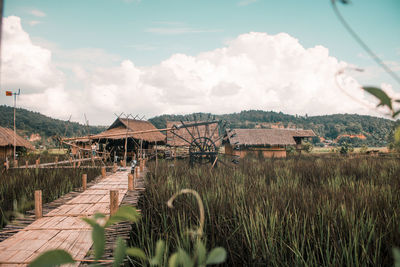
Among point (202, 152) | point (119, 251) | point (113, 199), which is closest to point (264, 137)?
point (202, 152)

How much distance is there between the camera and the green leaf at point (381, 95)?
44 cm

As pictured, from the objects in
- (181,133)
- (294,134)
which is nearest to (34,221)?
(181,133)

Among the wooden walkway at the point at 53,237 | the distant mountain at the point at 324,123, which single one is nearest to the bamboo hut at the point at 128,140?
the wooden walkway at the point at 53,237

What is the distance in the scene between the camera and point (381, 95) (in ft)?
1.48

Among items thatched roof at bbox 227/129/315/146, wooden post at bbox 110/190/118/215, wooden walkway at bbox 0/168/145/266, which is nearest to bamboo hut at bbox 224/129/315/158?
thatched roof at bbox 227/129/315/146

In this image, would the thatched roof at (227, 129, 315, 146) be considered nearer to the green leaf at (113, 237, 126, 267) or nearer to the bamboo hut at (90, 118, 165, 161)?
the bamboo hut at (90, 118, 165, 161)

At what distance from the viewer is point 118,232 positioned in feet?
11.3

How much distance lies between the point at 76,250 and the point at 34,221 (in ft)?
6.13

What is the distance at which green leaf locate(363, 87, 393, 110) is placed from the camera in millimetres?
439

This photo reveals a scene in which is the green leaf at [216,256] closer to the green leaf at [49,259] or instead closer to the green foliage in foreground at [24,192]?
the green leaf at [49,259]

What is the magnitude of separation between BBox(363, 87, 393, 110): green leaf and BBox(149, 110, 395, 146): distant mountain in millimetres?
48279

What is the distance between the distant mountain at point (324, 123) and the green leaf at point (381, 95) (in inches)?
1901

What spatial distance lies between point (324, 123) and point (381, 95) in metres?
119

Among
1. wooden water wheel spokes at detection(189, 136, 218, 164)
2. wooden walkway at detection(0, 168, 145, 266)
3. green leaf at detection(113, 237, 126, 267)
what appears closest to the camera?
green leaf at detection(113, 237, 126, 267)
